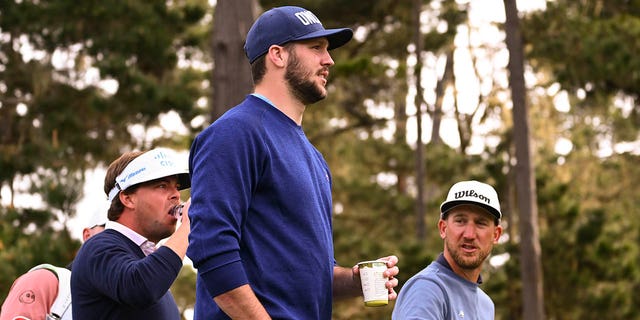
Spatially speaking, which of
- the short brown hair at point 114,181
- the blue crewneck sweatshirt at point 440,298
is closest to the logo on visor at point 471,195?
the blue crewneck sweatshirt at point 440,298

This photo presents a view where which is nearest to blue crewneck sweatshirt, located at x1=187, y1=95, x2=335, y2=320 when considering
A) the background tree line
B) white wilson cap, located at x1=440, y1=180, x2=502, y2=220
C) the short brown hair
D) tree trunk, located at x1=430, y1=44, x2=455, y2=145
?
the short brown hair

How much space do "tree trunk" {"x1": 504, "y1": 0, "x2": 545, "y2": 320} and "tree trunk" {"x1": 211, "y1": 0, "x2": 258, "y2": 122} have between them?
805 centimetres

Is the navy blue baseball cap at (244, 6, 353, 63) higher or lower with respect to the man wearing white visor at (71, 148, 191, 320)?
higher

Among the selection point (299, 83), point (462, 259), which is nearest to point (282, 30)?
point (299, 83)

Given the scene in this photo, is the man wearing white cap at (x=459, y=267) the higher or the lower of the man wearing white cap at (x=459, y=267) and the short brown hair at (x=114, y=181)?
the lower

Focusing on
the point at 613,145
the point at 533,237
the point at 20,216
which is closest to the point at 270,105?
the point at 20,216

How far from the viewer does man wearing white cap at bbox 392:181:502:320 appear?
5.00 metres

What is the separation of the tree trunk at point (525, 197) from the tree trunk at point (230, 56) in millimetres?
8052

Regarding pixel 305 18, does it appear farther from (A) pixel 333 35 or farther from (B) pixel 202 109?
(B) pixel 202 109

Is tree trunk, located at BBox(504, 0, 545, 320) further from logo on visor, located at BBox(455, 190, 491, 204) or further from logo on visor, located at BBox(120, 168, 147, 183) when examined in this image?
logo on visor, located at BBox(120, 168, 147, 183)

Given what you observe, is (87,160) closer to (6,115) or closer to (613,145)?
(6,115)

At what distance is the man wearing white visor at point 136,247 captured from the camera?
4.02m

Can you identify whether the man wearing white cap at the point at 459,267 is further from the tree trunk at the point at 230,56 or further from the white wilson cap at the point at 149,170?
the tree trunk at the point at 230,56

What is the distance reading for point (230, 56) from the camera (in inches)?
453
